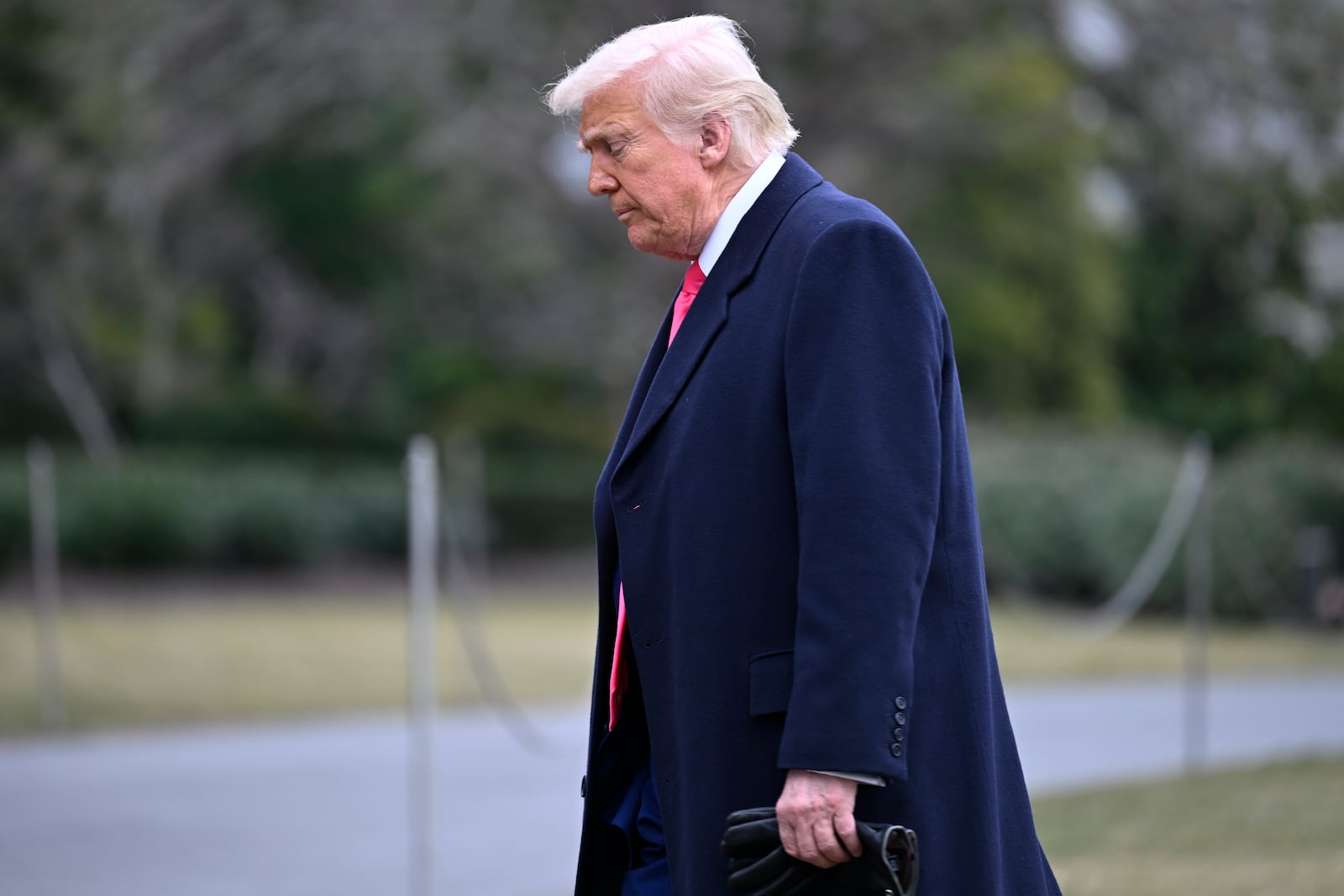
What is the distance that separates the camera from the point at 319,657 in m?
14.7

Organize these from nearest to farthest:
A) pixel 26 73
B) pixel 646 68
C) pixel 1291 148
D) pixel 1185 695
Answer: pixel 646 68, pixel 1185 695, pixel 1291 148, pixel 26 73

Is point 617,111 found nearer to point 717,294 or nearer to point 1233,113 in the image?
point 717,294

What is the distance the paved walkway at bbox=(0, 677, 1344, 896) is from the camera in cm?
655

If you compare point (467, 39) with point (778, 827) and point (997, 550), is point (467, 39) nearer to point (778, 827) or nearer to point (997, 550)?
point (997, 550)

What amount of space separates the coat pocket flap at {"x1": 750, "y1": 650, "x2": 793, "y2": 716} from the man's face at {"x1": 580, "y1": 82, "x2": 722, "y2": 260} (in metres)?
0.75

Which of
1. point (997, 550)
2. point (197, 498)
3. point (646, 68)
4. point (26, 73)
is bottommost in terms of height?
point (646, 68)

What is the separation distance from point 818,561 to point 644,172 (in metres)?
0.76

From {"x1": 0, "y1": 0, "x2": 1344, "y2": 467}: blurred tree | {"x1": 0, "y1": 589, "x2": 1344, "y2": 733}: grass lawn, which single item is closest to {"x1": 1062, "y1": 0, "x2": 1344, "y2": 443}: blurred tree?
{"x1": 0, "y1": 0, "x2": 1344, "y2": 467}: blurred tree

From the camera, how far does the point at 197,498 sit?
23.2 meters

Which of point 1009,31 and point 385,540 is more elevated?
point 1009,31

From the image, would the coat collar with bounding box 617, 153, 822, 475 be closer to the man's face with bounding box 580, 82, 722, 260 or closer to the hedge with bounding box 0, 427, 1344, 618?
the man's face with bounding box 580, 82, 722, 260

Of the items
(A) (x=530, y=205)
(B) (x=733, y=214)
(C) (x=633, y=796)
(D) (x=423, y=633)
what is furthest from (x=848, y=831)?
Result: (A) (x=530, y=205)

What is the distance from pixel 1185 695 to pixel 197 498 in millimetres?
15370

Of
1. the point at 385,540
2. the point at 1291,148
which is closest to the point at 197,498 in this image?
the point at 385,540
